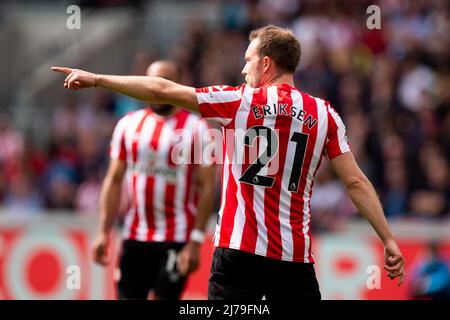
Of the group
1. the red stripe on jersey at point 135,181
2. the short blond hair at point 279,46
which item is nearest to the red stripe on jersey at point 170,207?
the red stripe on jersey at point 135,181

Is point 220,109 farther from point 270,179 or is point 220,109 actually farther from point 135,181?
point 135,181

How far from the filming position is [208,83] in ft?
43.7

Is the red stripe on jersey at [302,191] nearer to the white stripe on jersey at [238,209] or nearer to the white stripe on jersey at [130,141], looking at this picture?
the white stripe on jersey at [238,209]

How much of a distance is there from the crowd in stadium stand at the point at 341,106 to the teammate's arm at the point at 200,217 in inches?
127

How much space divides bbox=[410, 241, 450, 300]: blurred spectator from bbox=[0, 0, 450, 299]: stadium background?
4.8 inches

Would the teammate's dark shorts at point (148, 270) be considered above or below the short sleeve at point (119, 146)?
below

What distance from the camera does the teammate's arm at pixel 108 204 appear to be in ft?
24.8

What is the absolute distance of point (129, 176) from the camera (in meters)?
7.66

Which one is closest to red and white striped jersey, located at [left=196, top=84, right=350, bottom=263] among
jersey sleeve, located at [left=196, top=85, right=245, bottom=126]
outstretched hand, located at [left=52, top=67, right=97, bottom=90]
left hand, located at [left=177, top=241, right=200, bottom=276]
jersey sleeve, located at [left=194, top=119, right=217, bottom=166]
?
jersey sleeve, located at [left=196, top=85, right=245, bottom=126]

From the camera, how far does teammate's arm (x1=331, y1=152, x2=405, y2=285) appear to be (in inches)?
218

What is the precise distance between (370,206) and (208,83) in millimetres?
7877

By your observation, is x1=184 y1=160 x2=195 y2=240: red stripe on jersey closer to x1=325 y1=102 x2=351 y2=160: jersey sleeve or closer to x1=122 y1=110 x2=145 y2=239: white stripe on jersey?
x1=122 y1=110 x2=145 y2=239: white stripe on jersey
